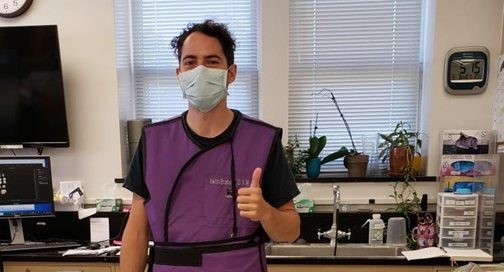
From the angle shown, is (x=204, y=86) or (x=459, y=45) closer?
(x=204, y=86)

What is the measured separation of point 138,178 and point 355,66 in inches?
72.1

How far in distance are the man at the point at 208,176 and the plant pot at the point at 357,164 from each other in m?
1.35

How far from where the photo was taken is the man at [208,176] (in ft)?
3.63

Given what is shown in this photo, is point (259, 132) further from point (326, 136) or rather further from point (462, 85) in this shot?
point (462, 85)

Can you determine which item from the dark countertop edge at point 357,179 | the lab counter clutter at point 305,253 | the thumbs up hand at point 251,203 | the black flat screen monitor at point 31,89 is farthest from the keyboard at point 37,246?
the thumbs up hand at point 251,203

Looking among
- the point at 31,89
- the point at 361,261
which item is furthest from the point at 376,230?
the point at 31,89

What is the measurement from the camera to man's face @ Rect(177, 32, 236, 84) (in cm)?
112

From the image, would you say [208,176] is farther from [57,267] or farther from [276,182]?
[57,267]

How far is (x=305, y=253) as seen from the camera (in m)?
2.21

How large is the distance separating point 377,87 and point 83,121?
1.95 m

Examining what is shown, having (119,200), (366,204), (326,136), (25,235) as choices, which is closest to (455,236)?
(366,204)

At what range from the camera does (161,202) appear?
113 cm

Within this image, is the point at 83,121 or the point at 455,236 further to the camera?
the point at 83,121

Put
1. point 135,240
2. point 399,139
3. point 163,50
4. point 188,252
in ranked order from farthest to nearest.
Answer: point 163,50
point 399,139
point 135,240
point 188,252
